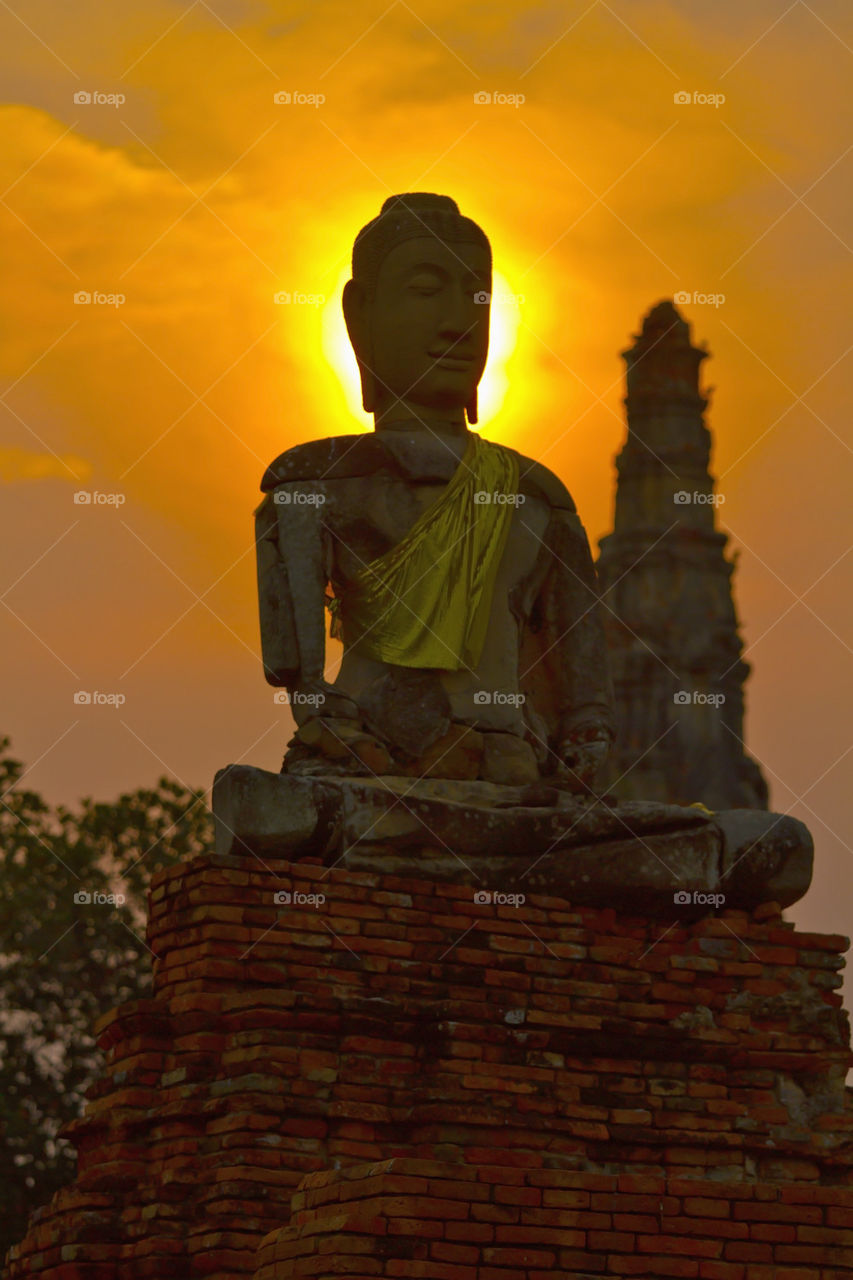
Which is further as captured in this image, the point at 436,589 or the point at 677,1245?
the point at 436,589

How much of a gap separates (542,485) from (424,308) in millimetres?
1033

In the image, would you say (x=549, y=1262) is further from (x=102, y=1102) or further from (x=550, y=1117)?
(x=102, y=1102)

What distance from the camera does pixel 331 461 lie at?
14375 mm

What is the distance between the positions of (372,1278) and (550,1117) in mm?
2069

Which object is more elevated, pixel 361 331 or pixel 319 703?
pixel 361 331

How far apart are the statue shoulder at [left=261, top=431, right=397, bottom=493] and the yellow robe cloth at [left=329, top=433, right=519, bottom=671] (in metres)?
0.36

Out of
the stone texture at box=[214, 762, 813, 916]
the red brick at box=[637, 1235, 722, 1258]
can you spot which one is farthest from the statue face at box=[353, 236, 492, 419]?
the red brick at box=[637, 1235, 722, 1258]

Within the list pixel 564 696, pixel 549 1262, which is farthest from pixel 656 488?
pixel 549 1262

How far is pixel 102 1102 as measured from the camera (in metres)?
13.0

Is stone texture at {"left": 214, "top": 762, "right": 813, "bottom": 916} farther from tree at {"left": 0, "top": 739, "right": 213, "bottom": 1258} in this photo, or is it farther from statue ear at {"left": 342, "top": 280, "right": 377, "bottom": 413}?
tree at {"left": 0, "top": 739, "right": 213, "bottom": 1258}

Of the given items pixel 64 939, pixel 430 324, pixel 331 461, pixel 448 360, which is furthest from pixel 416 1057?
pixel 64 939

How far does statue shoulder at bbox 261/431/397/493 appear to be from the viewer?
14359 millimetres

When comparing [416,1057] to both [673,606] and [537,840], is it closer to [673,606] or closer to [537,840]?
[537,840]

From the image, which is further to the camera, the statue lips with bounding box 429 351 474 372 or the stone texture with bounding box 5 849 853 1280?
the statue lips with bounding box 429 351 474 372
